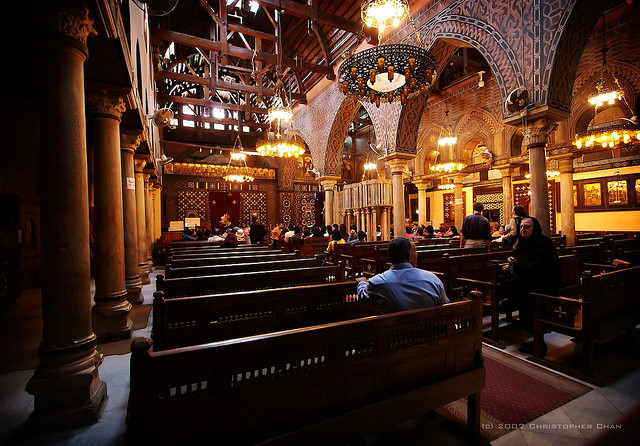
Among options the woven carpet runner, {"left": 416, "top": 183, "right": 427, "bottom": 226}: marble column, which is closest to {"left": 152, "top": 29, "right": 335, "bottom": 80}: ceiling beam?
{"left": 416, "top": 183, "right": 427, "bottom": 226}: marble column

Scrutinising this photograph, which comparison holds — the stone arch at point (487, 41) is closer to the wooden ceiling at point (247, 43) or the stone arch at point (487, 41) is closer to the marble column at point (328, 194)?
the wooden ceiling at point (247, 43)

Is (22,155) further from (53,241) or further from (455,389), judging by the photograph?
(455,389)

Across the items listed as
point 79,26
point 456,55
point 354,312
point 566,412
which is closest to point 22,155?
point 79,26

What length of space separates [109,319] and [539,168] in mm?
8167

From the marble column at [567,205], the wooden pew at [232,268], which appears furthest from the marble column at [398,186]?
the wooden pew at [232,268]

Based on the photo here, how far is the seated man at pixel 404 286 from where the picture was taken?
2.26 metres

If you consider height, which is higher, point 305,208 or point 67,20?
point 67,20

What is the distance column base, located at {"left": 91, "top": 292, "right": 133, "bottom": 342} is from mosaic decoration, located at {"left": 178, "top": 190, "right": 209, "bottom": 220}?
15.7 metres

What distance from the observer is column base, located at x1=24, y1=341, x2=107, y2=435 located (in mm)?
2271

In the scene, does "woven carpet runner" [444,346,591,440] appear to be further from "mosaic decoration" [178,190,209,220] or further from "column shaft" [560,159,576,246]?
"mosaic decoration" [178,190,209,220]

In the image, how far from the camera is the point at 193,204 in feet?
62.5

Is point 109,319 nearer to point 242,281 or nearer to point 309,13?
point 242,281

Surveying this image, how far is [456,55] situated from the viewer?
13086 millimetres

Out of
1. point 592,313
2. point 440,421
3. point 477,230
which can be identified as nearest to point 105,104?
point 440,421
